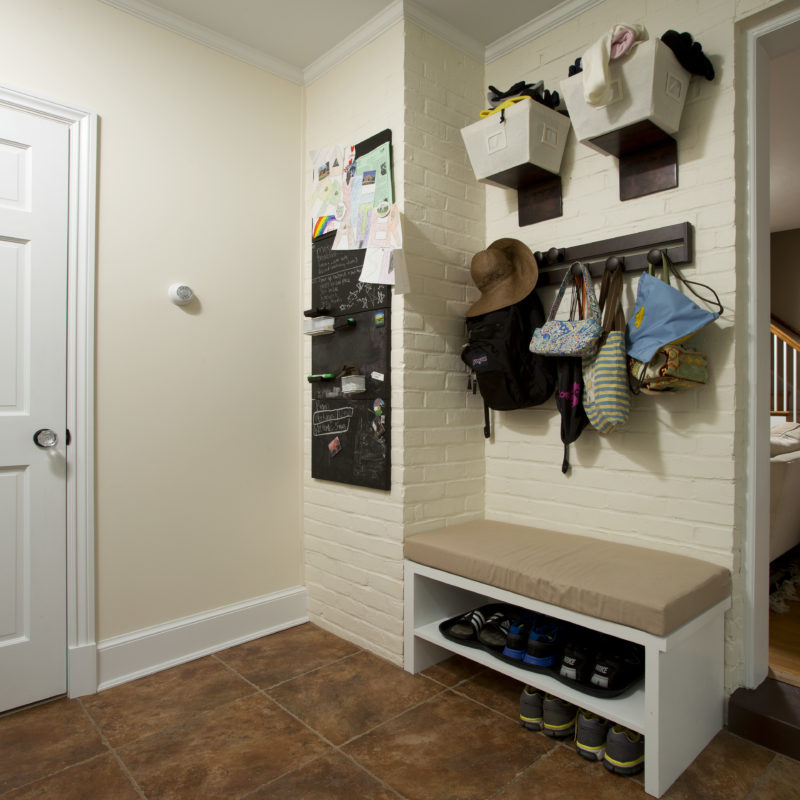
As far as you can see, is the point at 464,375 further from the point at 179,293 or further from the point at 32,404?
the point at 32,404

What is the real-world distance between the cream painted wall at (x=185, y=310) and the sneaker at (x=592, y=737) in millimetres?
1420

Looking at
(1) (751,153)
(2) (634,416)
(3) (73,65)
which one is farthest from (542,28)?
(3) (73,65)

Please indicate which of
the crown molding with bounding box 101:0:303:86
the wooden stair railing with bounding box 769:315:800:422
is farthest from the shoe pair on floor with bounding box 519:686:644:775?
the wooden stair railing with bounding box 769:315:800:422

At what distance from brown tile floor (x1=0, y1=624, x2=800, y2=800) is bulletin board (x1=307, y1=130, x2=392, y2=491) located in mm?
778

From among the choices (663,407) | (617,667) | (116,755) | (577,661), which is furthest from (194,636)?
(663,407)

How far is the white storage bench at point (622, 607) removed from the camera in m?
1.50

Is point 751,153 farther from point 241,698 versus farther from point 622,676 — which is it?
point 241,698

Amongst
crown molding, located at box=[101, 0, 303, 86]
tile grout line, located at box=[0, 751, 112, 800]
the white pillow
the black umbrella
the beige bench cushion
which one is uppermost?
crown molding, located at box=[101, 0, 303, 86]

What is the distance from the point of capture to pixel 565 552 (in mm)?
1934

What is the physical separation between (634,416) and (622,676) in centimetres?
85

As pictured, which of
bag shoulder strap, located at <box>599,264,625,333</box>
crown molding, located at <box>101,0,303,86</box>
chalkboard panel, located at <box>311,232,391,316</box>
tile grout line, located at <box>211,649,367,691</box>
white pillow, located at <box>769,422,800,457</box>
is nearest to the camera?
bag shoulder strap, located at <box>599,264,625,333</box>

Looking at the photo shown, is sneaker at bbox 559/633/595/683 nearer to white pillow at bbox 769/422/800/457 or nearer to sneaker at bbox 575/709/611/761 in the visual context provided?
sneaker at bbox 575/709/611/761

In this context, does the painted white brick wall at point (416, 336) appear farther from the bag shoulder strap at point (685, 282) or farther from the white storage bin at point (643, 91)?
the bag shoulder strap at point (685, 282)

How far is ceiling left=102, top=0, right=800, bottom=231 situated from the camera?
222cm
